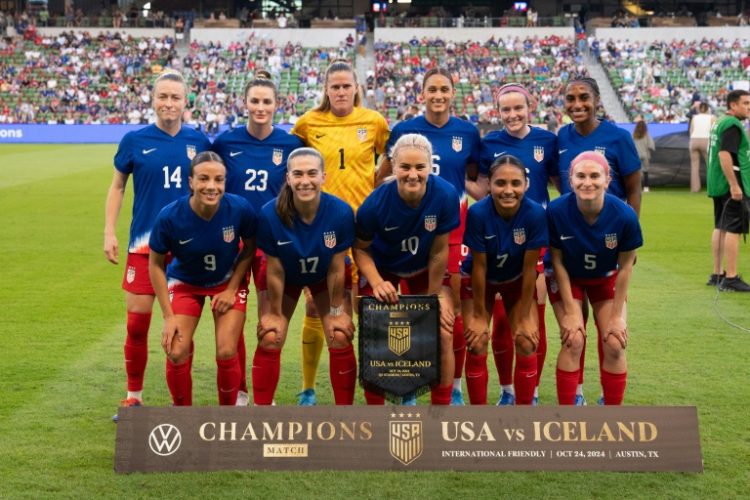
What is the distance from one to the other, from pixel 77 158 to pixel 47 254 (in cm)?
1793

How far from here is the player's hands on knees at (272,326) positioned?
5.24 metres

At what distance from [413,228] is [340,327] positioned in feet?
2.24

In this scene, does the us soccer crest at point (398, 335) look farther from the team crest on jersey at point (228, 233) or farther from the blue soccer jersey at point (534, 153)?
the blue soccer jersey at point (534, 153)

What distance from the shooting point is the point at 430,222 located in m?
5.20

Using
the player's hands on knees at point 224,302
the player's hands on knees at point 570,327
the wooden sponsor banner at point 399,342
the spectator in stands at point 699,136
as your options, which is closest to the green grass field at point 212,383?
the wooden sponsor banner at point 399,342

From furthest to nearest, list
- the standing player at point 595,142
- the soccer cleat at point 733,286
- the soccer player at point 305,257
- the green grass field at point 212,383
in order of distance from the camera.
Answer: the soccer cleat at point 733,286 < the standing player at point 595,142 < the soccer player at point 305,257 < the green grass field at point 212,383

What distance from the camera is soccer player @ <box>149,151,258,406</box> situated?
16.9 feet

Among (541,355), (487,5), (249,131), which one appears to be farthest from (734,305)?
(487,5)

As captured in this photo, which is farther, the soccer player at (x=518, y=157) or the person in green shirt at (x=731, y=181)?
the person in green shirt at (x=731, y=181)

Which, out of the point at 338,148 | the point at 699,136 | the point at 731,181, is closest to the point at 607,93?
the point at 699,136

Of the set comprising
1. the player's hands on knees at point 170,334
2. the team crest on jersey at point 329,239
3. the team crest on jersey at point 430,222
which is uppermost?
the team crest on jersey at point 430,222

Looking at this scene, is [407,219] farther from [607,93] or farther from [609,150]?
[607,93]

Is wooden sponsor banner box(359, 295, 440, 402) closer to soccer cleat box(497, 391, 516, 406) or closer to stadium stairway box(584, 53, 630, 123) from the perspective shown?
soccer cleat box(497, 391, 516, 406)

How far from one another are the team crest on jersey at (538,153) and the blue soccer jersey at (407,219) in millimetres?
818
